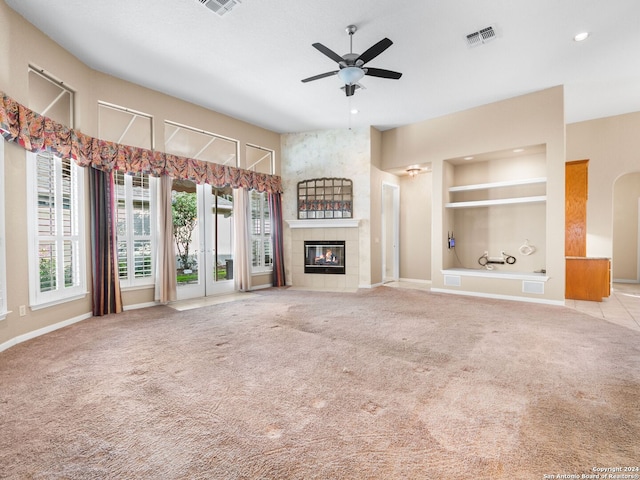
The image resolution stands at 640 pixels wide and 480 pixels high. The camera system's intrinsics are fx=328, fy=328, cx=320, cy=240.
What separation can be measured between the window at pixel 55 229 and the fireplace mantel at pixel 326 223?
13.4 ft

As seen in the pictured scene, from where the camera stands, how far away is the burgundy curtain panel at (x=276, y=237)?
746cm

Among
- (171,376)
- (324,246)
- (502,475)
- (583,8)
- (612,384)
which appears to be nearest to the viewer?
(502,475)

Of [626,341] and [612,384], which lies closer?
[612,384]

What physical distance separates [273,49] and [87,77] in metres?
2.73

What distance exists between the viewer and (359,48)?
13.7ft

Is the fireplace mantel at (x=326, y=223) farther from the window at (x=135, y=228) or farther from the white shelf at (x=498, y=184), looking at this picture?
the window at (x=135, y=228)

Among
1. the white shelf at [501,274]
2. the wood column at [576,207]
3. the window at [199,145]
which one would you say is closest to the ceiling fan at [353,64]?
the window at [199,145]

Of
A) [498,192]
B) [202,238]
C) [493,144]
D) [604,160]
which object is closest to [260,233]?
[202,238]

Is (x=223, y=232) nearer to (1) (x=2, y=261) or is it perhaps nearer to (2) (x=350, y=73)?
(1) (x=2, y=261)

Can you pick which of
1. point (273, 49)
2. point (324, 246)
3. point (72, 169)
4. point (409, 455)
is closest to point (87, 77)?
point (72, 169)

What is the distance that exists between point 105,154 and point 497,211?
7045 millimetres

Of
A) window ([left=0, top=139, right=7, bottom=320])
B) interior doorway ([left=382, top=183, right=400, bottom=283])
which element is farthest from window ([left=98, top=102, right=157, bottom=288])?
interior doorway ([left=382, top=183, right=400, bottom=283])

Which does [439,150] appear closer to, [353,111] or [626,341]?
[353,111]

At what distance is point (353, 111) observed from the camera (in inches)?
249
